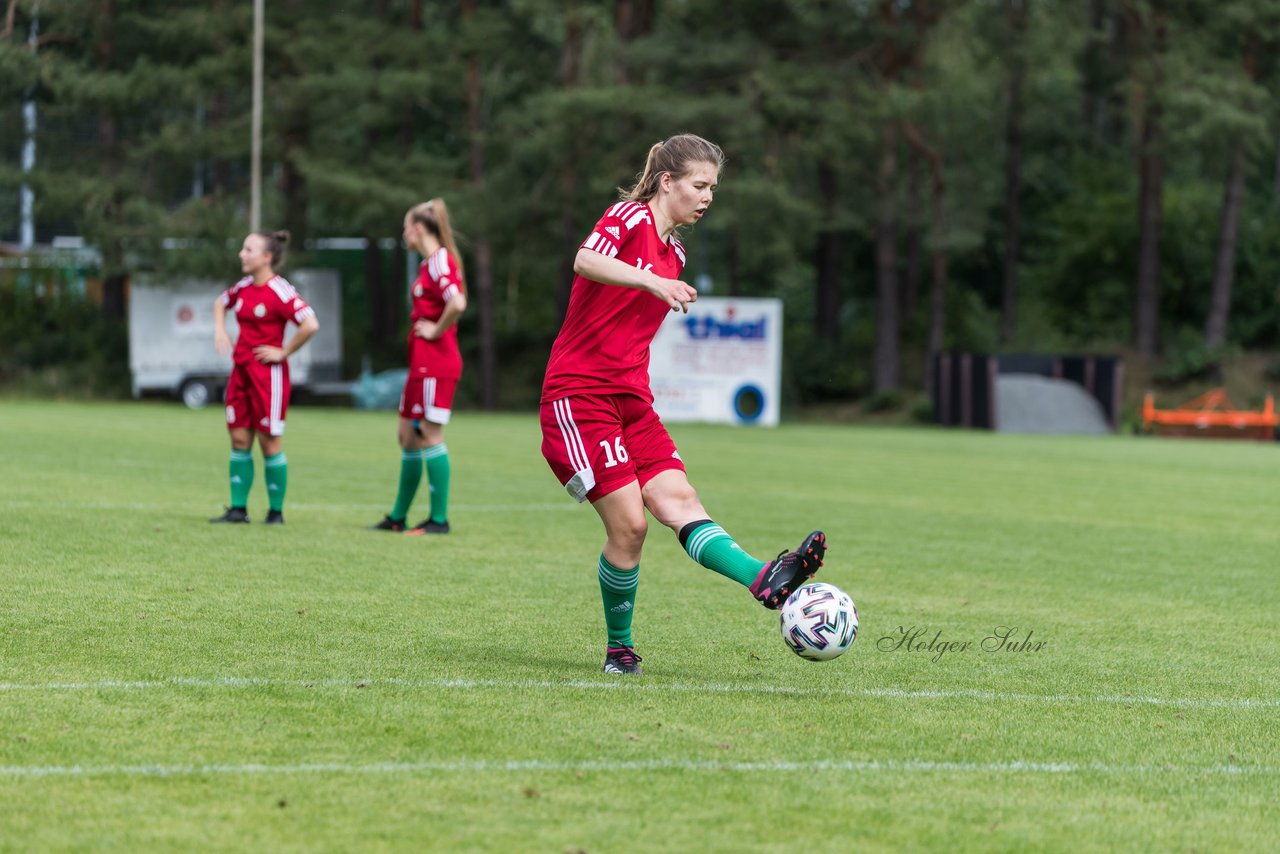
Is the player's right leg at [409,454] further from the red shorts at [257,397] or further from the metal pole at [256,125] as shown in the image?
the metal pole at [256,125]

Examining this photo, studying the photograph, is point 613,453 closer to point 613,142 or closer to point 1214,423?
point 1214,423

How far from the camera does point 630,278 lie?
18.5 ft

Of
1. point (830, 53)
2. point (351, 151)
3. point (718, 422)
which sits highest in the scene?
point (830, 53)

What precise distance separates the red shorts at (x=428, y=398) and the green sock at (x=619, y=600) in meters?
4.63

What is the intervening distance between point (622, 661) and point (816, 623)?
2.60 ft

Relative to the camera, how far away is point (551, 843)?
3877 mm

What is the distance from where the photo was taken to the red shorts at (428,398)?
10633 millimetres

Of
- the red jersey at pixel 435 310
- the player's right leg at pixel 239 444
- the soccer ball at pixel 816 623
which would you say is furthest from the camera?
the player's right leg at pixel 239 444

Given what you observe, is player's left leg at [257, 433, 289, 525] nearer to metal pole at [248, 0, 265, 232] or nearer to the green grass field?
the green grass field

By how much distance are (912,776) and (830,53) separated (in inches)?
1436

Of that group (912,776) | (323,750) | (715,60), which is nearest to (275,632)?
(323,750)

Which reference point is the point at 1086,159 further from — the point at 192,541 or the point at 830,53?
the point at 192,541

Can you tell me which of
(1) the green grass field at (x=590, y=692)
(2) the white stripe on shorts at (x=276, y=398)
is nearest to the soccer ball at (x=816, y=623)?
(1) the green grass field at (x=590, y=692)

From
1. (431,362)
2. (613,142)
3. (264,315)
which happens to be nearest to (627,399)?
(431,362)
